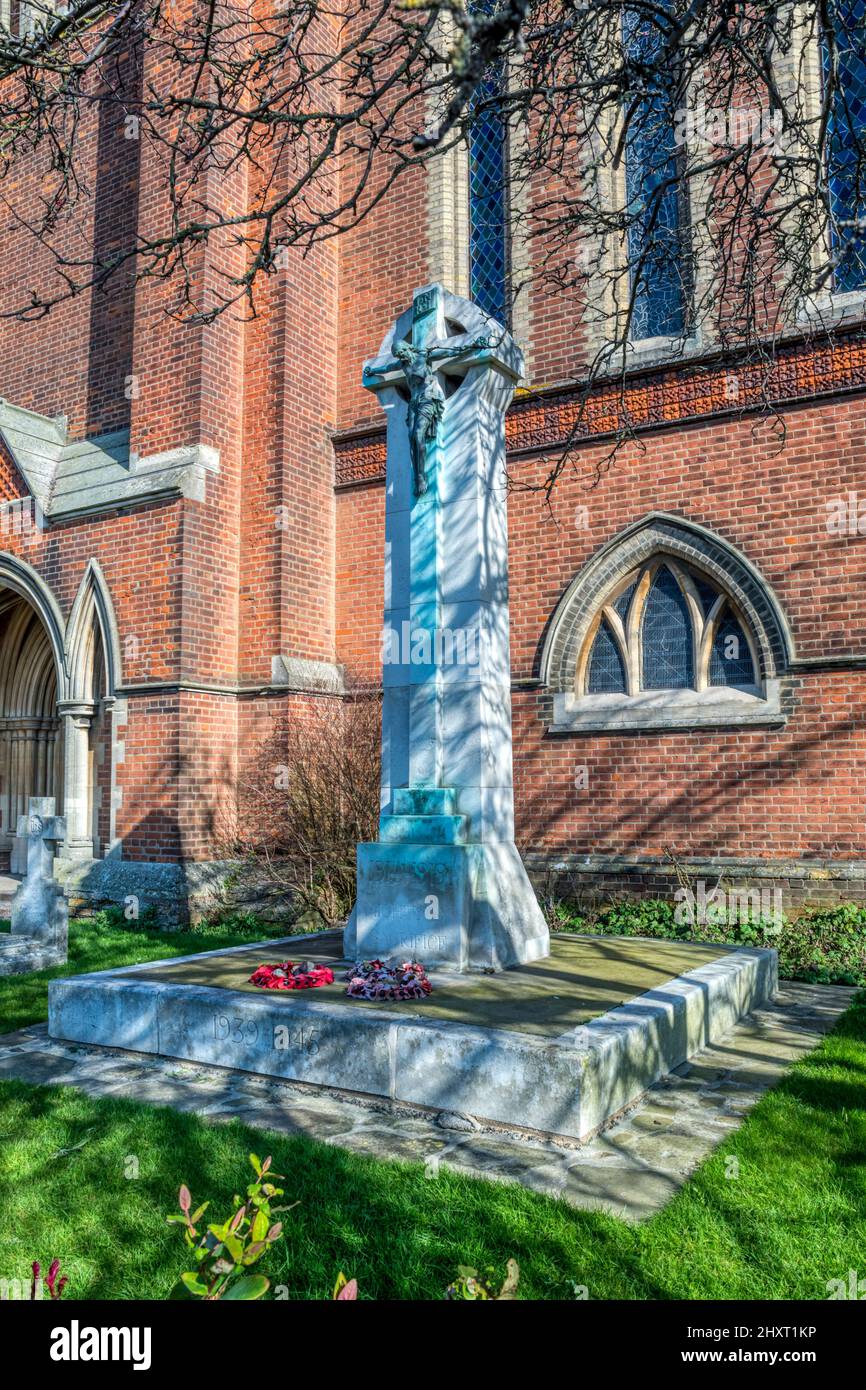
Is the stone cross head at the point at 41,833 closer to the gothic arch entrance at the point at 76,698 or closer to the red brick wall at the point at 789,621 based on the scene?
the gothic arch entrance at the point at 76,698

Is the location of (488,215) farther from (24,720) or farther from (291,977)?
(291,977)

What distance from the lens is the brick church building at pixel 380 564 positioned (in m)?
9.27

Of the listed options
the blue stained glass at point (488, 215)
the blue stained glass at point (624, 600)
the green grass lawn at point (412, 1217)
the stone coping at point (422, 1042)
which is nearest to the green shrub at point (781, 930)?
the stone coping at point (422, 1042)

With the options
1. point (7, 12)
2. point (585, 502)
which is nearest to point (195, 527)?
point (585, 502)

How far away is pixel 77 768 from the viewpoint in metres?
11.8

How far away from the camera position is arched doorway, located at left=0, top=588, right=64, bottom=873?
536 inches

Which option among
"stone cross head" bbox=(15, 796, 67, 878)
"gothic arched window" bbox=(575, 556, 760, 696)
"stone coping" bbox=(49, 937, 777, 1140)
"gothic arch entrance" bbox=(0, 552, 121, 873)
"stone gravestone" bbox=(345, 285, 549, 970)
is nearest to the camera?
"stone coping" bbox=(49, 937, 777, 1140)

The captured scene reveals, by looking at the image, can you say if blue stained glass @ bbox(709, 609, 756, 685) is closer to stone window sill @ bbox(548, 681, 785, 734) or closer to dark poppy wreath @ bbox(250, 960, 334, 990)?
stone window sill @ bbox(548, 681, 785, 734)

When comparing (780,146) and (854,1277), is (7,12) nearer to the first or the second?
(780,146)

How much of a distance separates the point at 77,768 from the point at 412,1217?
30.9ft

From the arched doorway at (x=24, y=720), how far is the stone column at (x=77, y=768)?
1.91 meters

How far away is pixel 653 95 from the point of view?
14.4ft

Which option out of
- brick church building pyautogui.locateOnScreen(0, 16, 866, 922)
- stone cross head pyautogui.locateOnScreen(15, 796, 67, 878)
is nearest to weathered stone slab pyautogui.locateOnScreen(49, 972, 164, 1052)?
stone cross head pyautogui.locateOnScreen(15, 796, 67, 878)

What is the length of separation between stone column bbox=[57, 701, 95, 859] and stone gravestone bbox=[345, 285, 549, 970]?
600 centimetres
